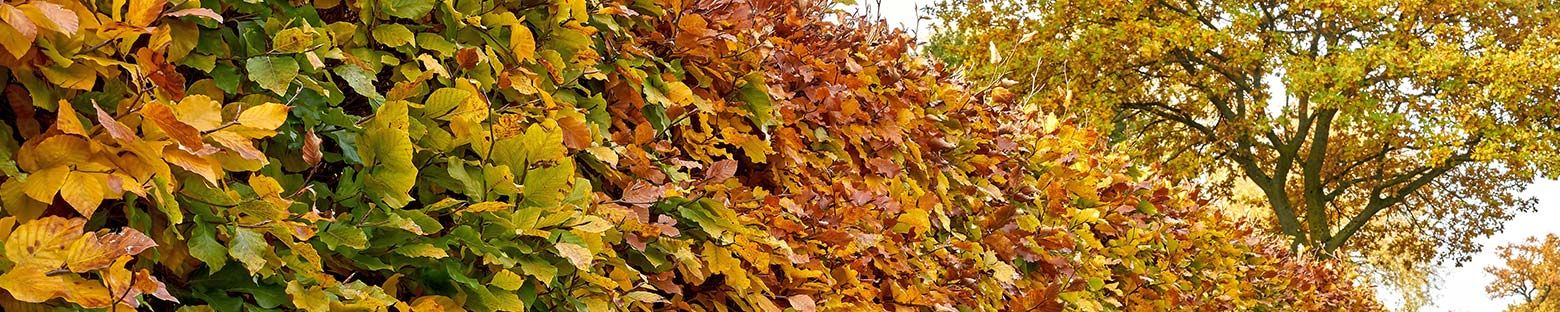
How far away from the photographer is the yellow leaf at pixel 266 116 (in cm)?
136

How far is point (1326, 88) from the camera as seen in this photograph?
15.7 m

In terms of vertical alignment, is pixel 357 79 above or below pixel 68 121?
above

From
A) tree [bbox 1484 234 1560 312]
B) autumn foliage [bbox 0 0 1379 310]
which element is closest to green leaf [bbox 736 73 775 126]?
autumn foliage [bbox 0 0 1379 310]

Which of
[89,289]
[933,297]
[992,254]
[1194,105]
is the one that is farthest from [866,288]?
[1194,105]

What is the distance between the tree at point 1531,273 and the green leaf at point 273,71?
103 ft

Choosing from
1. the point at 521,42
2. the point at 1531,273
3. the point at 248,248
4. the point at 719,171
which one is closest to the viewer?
the point at 248,248

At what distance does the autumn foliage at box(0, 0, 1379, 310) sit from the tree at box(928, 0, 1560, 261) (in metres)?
9.90

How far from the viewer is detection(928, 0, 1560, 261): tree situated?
586 inches

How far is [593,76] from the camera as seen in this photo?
2.11 meters

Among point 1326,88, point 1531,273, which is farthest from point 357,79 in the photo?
point 1531,273

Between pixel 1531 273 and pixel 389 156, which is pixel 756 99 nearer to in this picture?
pixel 389 156

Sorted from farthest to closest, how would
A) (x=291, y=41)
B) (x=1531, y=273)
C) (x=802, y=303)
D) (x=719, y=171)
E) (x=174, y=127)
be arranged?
1. (x=1531, y=273)
2. (x=802, y=303)
3. (x=719, y=171)
4. (x=291, y=41)
5. (x=174, y=127)

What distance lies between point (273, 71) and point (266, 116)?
0.45 ft

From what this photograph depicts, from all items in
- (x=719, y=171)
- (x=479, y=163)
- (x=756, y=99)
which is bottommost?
(x=479, y=163)
